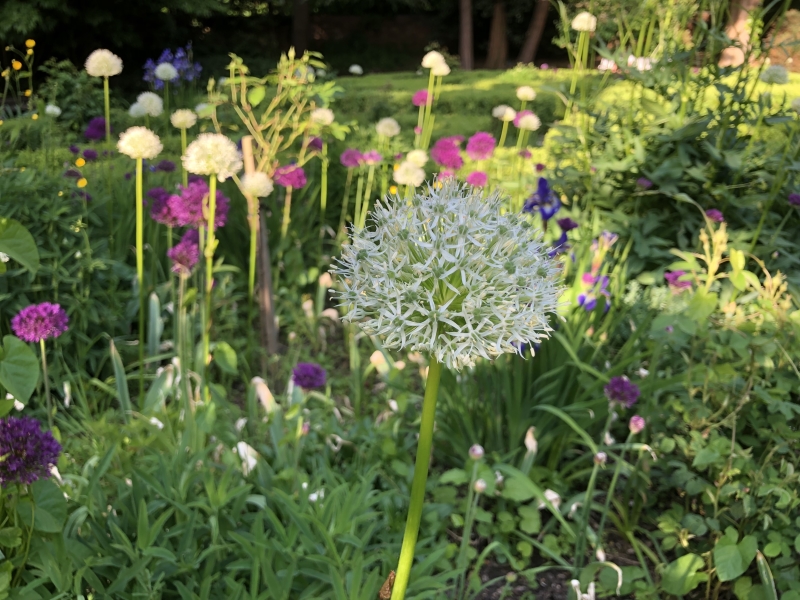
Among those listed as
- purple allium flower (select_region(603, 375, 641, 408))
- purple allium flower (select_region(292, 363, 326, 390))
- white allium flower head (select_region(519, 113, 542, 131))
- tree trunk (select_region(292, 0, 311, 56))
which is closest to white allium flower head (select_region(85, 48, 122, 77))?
Answer: purple allium flower (select_region(292, 363, 326, 390))

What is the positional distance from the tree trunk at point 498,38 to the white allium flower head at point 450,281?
1785cm

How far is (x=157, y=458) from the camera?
1688 mm

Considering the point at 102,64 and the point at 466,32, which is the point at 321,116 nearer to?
the point at 102,64

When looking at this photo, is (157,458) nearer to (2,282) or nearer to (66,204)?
(2,282)

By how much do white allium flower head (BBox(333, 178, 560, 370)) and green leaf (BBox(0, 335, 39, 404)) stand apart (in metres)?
0.55

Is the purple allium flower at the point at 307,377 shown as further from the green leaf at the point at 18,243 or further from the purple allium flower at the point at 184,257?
the green leaf at the point at 18,243

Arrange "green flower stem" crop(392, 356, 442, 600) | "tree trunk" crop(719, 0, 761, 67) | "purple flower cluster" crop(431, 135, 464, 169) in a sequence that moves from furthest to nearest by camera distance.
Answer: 1. "purple flower cluster" crop(431, 135, 464, 169)
2. "tree trunk" crop(719, 0, 761, 67)
3. "green flower stem" crop(392, 356, 442, 600)

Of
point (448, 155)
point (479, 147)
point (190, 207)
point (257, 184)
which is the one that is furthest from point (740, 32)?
point (190, 207)

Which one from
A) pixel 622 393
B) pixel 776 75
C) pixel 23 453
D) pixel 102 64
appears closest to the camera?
pixel 23 453

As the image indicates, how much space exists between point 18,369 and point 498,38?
1822 centimetres

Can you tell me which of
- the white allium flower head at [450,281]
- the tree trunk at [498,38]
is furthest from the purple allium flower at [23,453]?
the tree trunk at [498,38]

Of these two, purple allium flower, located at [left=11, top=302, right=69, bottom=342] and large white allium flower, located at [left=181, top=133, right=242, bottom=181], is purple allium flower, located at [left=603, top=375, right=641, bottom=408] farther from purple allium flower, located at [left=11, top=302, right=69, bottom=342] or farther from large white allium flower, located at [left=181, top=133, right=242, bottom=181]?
purple allium flower, located at [left=11, top=302, right=69, bottom=342]

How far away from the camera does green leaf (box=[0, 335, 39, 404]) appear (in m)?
0.99

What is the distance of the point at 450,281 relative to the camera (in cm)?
92
